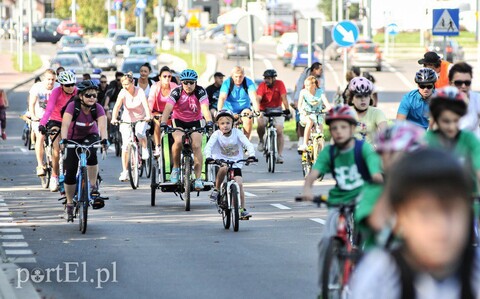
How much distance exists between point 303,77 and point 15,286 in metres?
13.7

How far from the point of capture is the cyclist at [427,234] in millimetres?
3100

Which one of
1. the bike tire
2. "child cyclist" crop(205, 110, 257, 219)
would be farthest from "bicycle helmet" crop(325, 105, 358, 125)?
the bike tire

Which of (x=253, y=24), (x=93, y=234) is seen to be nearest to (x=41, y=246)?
(x=93, y=234)

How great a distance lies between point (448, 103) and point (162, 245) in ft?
19.7

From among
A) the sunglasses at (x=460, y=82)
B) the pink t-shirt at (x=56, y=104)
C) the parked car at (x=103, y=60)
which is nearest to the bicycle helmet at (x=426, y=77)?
the sunglasses at (x=460, y=82)

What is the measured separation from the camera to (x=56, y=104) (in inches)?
690

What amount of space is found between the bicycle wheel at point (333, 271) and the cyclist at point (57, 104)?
9.21 m

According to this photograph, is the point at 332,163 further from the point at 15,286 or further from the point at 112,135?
the point at 112,135

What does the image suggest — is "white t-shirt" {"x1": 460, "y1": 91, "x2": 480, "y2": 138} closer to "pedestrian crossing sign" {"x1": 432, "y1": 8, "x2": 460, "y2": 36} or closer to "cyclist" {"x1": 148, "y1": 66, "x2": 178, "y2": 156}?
"cyclist" {"x1": 148, "y1": 66, "x2": 178, "y2": 156}

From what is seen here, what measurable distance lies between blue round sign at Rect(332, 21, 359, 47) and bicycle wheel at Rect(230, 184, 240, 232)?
57.9ft

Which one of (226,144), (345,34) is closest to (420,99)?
(226,144)

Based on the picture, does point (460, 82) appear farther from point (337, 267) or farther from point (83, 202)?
point (83, 202)

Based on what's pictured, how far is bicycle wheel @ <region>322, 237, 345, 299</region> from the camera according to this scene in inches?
304

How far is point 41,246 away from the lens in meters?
13.3
